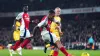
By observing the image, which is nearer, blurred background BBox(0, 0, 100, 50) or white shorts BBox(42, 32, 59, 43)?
white shorts BBox(42, 32, 59, 43)

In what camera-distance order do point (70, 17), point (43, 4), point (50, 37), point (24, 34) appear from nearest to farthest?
1. point (50, 37)
2. point (24, 34)
3. point (43, 4)
4. point (70, 17)

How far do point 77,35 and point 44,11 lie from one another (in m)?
5.19

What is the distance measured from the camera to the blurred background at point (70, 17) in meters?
37.2

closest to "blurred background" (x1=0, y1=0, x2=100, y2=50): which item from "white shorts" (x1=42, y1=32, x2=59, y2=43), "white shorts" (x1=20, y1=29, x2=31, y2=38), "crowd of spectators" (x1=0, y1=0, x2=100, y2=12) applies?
"crowd of spectators" (x1=0, y1=0, x2=100, y2=12)

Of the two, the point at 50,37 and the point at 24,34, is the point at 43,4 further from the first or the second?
the point at 50,37

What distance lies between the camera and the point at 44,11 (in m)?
40.7

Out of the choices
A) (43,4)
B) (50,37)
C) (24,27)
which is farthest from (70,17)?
(50,37)

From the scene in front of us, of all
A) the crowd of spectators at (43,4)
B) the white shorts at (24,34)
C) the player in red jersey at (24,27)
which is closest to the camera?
the player in red jersey at (24,27)

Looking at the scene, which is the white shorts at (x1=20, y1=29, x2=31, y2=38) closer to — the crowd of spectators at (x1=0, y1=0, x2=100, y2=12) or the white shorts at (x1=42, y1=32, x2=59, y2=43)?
the white shorts at (x1=42, y1=32, x2=59, y2=43)

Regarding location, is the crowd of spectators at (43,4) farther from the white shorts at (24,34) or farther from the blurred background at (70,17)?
the white shorts at (24,34)

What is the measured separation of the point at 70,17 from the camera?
42.2 m

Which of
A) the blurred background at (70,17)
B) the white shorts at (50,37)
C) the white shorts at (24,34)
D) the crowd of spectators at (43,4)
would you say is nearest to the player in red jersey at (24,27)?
the white shorts at (24,34)

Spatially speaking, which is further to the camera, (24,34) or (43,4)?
(43,4)

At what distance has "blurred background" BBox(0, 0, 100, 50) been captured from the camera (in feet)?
122
